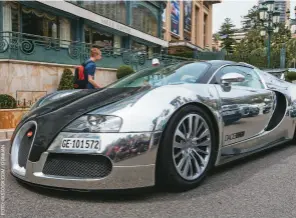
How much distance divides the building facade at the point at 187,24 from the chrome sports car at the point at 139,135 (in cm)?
2696

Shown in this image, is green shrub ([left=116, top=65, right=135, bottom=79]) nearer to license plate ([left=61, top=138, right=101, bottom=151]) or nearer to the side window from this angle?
the side window

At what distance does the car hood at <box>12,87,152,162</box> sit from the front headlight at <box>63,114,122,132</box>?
5cm

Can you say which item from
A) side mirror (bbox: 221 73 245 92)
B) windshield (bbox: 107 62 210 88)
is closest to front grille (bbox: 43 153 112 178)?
windshield (bbox: 107 62 210 88)

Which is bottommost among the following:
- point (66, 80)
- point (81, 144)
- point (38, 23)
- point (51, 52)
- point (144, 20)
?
point (81, 144)

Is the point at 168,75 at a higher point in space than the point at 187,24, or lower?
lower

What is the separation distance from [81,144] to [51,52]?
31.9 ft

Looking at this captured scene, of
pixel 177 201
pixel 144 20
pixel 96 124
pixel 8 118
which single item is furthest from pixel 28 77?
pixel 144 20

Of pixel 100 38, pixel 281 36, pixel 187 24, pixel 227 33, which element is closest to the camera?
pixel 100 38

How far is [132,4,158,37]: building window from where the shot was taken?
22.7 meters

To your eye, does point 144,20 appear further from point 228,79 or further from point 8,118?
point 228,79

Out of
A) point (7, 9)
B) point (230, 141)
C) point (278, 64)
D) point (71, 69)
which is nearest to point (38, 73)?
point (71, 69)

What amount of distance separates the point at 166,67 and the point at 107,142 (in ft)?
5.19

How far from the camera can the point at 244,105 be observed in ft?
12.2

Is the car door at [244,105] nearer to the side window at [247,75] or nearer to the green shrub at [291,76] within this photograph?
the side window at [247,75]
